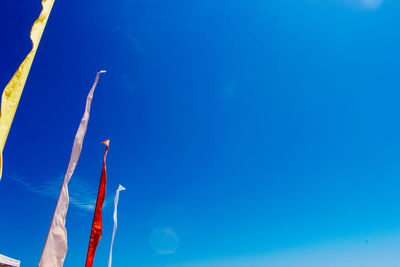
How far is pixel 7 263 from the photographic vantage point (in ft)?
65.3

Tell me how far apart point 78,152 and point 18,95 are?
168 cm

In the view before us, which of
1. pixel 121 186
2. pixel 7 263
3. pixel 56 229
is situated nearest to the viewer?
pixel 56 229

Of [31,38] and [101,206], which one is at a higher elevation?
[31,38]

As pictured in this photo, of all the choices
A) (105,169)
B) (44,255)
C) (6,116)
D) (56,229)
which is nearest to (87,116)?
(105,169)

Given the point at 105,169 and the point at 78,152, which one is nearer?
the point at 78,152

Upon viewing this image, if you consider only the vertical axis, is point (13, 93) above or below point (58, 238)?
above

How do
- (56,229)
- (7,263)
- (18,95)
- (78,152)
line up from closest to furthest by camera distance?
(18,95), (56,229), (78,152), (7,263)

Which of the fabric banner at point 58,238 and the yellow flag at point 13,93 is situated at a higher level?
the yellow flag at point 13,93

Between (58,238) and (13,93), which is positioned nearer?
(13,93)

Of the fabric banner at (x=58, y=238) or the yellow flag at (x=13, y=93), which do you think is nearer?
the yellow flag at (x=13, y=93)

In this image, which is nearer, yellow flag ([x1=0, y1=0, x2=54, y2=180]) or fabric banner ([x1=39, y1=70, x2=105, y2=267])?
yellow flag ([x1=0, y1=0, x2=54, y2=180])

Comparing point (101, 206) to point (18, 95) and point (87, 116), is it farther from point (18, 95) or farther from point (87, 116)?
point (18, 95)

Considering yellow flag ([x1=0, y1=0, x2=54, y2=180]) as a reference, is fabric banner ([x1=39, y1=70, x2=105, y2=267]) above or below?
below

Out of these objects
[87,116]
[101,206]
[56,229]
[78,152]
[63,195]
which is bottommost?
[56,229]
